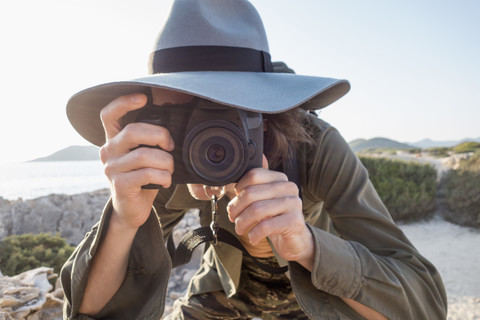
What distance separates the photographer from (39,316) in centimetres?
194

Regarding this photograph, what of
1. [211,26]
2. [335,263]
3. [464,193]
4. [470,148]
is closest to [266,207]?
[335,263]

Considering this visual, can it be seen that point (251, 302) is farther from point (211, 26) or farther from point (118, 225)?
point (211, 26)

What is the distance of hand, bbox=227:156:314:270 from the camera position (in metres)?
1.05

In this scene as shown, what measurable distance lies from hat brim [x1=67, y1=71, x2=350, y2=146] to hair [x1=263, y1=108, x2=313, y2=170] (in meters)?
0.17

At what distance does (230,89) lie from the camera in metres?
1.07

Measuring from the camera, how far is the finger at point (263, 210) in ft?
3.43

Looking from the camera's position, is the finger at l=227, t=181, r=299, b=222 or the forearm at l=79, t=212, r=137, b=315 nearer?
the finger at l=227, t=181, r=299, b=222

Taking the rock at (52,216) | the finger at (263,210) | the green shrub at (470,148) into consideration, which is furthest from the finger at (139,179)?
the green shrub at (470,148)

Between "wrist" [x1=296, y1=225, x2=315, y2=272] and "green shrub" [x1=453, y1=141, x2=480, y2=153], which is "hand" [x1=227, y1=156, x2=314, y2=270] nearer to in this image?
"wrist" [x1=296, y1=225, x2=315, y2=272]

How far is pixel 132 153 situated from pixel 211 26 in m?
0.58

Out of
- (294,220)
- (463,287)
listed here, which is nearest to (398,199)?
(463,287)

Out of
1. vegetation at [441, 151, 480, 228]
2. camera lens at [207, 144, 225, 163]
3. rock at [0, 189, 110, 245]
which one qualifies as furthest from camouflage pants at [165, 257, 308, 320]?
vegetation at [441, 151, 480, 228]

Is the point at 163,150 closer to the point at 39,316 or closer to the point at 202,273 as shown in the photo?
the point at 202,273

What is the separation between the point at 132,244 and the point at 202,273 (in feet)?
2.67
